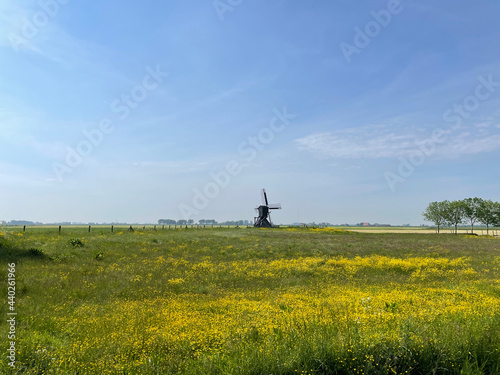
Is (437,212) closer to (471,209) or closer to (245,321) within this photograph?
(471,209)

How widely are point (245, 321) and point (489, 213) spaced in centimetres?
11728

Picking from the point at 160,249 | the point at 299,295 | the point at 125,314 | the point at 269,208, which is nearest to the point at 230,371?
the point at 125,314

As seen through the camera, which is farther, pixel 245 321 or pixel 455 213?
pixel 455 213

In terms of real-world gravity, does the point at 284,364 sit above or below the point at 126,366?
above

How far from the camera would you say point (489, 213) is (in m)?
94.9

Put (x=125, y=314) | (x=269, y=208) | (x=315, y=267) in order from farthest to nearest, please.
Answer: (x=269, y=208), (x=315, y=267), (x=125, y=314)

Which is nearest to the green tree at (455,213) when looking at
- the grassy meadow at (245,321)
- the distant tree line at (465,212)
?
the distant tree line at (465,212)

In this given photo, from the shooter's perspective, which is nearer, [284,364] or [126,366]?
[284,364]

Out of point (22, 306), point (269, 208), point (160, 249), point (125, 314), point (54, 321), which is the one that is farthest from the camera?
point (269, 208)

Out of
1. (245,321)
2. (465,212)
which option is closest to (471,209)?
(465,212)

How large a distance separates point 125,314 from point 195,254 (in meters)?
16.9

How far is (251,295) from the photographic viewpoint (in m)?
12.8

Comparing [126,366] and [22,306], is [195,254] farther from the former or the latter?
[126,366]

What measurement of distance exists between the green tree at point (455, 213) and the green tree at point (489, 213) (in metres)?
5.74
